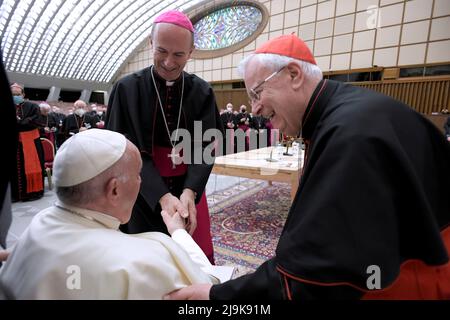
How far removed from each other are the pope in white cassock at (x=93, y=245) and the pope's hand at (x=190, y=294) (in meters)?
0.02

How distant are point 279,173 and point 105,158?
3.02 metres

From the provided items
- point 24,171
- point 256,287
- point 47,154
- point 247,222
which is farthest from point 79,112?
point 256,287

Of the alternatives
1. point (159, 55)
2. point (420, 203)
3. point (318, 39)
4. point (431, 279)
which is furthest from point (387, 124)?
point (318, 39)

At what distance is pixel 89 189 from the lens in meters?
0.92

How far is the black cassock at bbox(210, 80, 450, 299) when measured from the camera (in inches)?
28.1

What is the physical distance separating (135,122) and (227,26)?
60.1 ft

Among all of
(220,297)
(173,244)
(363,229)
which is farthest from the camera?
(173,244)

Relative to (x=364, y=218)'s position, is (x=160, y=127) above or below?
above

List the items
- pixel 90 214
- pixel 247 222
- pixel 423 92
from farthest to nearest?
1. pixel 423 92
2. pixel 247 222
3. pixel 90 214

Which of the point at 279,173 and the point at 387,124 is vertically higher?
the point at 387,124

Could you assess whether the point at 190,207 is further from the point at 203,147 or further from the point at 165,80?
the point at 165,80

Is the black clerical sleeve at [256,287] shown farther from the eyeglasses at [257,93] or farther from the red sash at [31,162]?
the red sash at [31,162]
